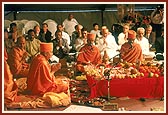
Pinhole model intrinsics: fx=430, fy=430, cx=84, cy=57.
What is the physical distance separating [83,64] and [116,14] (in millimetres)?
447

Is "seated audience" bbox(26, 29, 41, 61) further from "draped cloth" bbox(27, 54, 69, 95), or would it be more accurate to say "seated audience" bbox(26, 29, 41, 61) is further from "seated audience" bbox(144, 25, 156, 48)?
"seated audience" bbox(144, 25, 156, 48)

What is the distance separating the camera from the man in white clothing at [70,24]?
319cm

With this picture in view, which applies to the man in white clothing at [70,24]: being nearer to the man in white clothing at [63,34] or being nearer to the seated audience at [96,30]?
the man in white clothing at [63,34]

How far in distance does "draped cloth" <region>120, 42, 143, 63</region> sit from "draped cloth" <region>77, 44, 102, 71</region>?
0.62 ft

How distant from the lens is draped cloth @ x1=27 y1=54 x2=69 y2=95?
319 centimetres

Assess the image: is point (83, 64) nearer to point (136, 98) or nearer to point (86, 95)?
point (86, 95)

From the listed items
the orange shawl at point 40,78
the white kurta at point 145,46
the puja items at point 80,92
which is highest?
the white kurta at point 145,46

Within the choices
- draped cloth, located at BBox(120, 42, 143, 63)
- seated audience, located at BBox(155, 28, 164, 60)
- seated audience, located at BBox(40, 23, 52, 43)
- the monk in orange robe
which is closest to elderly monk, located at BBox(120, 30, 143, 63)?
draped cloth, located at BBox(120, 42, 143, 63)

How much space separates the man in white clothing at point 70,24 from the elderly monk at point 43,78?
17cm

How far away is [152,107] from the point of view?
3.17 metres

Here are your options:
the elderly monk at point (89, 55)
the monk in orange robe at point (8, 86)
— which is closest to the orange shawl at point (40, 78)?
the monk in orange robe at point (8, 86)

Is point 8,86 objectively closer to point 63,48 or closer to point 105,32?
point 63,48

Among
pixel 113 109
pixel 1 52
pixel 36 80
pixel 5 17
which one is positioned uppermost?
pixel 5 17

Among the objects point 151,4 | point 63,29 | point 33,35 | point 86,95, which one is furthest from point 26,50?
point 151,4
